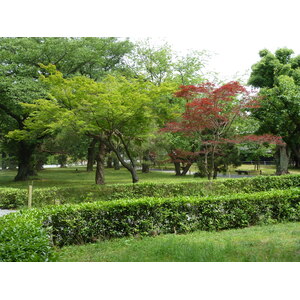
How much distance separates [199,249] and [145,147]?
9163 millimetres

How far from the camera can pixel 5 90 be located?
11.0m

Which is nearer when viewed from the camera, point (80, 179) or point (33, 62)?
point (33, 62)

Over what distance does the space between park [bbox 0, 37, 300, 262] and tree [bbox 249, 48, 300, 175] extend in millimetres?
61

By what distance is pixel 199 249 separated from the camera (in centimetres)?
336

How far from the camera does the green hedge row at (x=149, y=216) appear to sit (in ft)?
13.4

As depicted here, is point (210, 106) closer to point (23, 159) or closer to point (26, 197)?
point (26, 197)

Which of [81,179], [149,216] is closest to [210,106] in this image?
[149,216]

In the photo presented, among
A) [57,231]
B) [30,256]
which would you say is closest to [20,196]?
[57,231]

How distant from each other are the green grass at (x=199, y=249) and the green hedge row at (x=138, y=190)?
3.13 meters

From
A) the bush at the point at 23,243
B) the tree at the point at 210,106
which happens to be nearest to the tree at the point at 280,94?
the tree at the point at 210,106

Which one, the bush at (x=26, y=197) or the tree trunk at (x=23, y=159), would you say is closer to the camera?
the bush at (x=26, y=197)

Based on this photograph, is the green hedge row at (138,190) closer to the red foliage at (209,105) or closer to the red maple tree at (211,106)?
the red maple tree at (211,106)

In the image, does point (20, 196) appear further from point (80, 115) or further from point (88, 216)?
point (88, 216)

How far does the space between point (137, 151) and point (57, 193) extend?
18.9 ft
